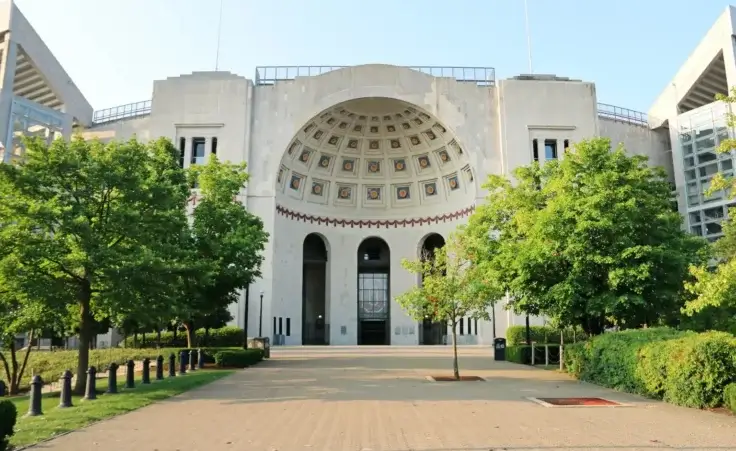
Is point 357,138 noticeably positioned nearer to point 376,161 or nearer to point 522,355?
point 376,161

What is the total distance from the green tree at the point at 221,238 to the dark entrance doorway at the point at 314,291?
2095 cm

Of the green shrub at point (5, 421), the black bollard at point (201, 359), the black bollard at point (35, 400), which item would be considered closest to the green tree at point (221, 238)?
the black bollard at point (201, 359)

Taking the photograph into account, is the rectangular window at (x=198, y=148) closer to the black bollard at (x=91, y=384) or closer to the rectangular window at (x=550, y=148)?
the rectangular window at (x=550, y=148)

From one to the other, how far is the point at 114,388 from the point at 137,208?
4647 mm

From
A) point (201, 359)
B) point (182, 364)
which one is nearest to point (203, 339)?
point (201, 359)

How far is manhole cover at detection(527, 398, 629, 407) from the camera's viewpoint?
11.5 m

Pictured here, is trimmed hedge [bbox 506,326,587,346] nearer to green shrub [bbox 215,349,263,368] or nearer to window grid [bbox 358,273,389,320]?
window grid [bbox 358,273,389,320]

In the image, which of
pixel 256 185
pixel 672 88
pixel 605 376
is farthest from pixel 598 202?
pixel 672 88

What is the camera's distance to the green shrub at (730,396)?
995 centimetres

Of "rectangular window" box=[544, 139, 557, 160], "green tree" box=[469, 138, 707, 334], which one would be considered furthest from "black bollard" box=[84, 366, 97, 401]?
"rectangular window" box=[544, 139, 557, 160]

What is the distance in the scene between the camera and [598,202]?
16.6 metres

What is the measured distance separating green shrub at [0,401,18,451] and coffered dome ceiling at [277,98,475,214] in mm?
34219

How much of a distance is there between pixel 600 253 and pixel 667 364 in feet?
18.2

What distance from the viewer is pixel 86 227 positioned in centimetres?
1287
